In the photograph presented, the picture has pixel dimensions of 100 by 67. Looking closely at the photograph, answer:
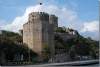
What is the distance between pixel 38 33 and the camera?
5259 centimetres

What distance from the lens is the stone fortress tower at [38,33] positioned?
52.3 m

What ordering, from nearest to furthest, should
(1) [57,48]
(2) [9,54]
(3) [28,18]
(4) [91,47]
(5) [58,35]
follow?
1. (2) [9,54]
2. (3) [28,18]
3. (1) [57,48]
4. (5) [58,35]
5. (4) [91,47]

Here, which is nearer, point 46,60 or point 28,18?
point 46,60

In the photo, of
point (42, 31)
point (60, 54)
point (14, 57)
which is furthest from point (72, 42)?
point (14, 57)

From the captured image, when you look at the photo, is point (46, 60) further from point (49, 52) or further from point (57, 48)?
point (57, 48)

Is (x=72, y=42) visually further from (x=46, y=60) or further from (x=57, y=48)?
(x=46, y=60)

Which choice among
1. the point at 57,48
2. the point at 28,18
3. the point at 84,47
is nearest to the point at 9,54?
the point at 28,18

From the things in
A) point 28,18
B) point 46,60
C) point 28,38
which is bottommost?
point 46,60

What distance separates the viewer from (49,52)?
51.9 m

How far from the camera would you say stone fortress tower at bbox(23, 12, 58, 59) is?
172 feet

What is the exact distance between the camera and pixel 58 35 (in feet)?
223

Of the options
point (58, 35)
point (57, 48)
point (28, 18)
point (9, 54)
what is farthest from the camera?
point (58, 35)

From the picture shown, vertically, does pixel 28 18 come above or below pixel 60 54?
above

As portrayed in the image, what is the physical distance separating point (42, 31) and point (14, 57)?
25.6 feet
